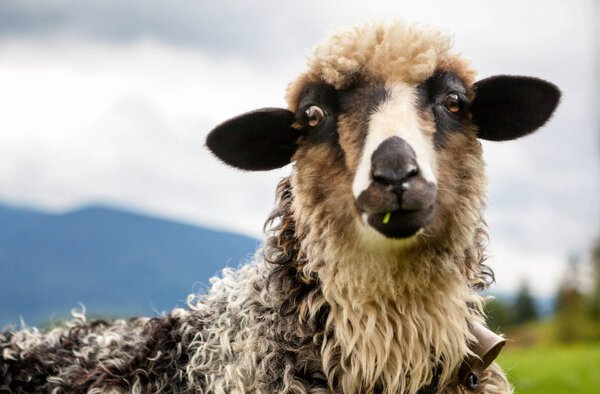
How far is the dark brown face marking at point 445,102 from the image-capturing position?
4508 millimetres

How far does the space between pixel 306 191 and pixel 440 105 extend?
909 millimetres

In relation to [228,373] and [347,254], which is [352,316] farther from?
[228,373]

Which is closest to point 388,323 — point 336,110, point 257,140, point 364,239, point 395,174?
point 364,239

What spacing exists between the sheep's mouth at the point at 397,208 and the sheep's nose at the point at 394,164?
0.15 feet

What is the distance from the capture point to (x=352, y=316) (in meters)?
4.41

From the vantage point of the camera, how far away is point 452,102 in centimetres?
464

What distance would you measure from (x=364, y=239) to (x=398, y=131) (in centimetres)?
61

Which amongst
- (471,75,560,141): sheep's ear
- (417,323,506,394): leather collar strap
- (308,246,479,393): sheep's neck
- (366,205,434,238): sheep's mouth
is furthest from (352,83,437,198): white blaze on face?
(417,323,506,394): leather collar strap

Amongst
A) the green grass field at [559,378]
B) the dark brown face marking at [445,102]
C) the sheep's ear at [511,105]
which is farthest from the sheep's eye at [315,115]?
the green grass field at [559,378]

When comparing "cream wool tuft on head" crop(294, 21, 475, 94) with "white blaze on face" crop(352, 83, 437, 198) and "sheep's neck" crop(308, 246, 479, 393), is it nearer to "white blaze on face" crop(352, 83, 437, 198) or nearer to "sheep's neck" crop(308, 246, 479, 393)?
"white blaze on face" crop(352, 83, 437, 198)

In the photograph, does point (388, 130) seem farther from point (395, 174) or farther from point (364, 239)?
point (364, 239)

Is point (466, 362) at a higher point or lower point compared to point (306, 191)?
lower

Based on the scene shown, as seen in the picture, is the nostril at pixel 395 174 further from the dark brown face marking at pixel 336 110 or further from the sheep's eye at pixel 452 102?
the sheep's eye at pixel 452 102

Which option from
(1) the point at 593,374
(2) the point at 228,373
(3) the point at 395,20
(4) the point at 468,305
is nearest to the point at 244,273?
(2) the point at 228,373
